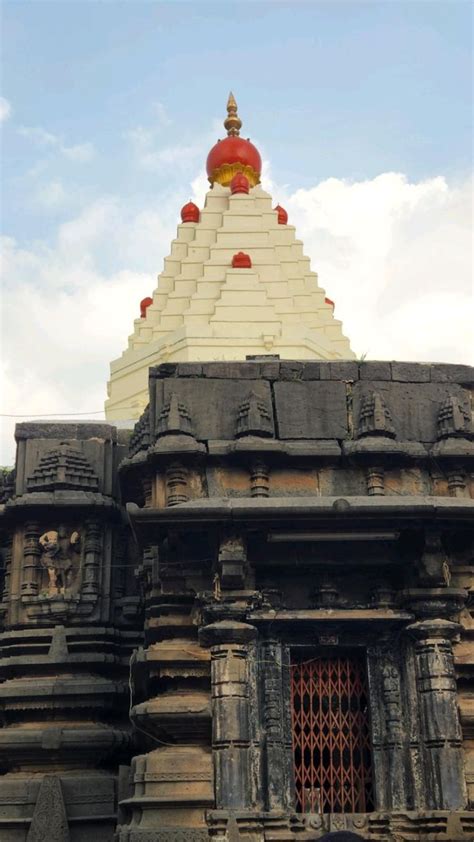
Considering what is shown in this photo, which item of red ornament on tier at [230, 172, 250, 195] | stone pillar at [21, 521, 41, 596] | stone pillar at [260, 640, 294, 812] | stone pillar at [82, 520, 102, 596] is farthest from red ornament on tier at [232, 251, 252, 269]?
stone pillar at [260, 640, 294, 812]

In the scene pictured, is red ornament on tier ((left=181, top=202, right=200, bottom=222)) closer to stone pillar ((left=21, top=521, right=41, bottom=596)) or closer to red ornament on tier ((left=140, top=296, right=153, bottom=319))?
red ornament on tier ((left=140, top=296, right=153, bottom=319))

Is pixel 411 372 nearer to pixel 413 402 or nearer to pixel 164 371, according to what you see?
pixel 413 402

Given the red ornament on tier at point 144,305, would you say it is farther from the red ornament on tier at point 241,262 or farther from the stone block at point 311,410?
the stone block at point 311,410

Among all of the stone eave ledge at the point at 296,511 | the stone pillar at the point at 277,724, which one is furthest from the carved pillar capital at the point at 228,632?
the stone eave ledge at the point at 296,511

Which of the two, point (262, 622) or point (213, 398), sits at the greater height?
point (213, 398)

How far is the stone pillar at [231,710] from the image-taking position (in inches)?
371

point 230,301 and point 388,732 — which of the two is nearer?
point 388,732

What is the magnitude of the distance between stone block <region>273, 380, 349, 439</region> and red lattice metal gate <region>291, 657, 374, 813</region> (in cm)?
259

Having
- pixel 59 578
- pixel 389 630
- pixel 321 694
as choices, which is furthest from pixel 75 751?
pixel 389 630

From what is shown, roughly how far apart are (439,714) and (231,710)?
2.03 metres

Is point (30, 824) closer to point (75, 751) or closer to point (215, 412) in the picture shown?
point (75, 751)

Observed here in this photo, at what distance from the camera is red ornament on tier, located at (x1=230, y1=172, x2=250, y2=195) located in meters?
29.9

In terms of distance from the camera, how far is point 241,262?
27.0 meters

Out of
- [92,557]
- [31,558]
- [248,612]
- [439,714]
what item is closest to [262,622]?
[248,612]
